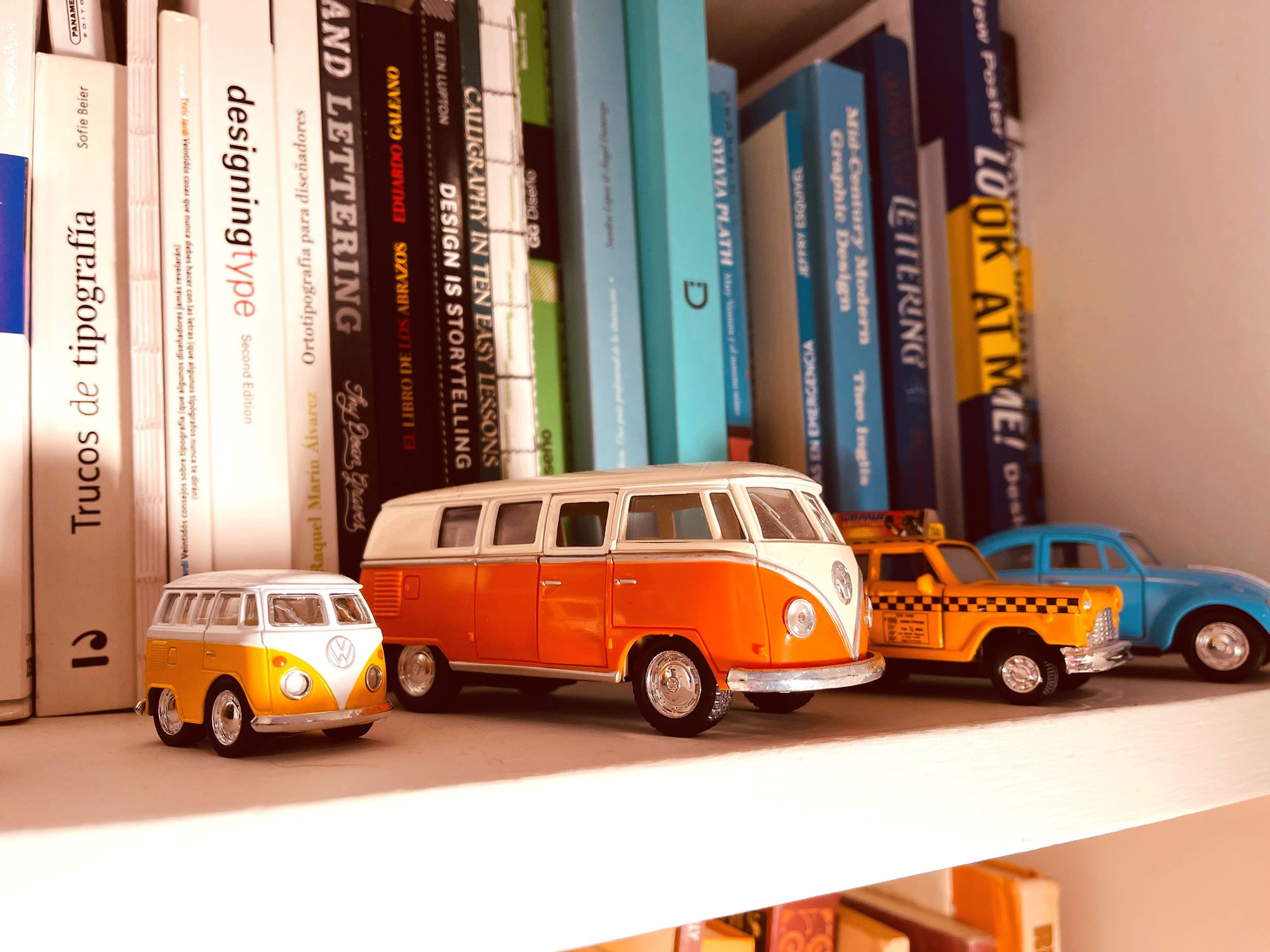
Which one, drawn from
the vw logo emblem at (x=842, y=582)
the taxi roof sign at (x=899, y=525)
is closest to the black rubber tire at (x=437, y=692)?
the vw logo emblem at (x=842, y=582)

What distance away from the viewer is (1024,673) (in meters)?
1.03

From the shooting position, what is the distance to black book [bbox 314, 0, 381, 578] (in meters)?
1.09

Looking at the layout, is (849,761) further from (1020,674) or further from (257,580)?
(257,580)

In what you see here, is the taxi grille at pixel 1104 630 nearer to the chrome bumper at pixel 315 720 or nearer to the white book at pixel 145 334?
the chrome bumper at pixel 315 720

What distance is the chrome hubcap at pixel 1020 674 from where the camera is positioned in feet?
3.34

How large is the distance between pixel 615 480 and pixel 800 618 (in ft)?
0.78

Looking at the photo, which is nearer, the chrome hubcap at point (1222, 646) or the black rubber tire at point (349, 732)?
the black rubber tire at point (349, 732)

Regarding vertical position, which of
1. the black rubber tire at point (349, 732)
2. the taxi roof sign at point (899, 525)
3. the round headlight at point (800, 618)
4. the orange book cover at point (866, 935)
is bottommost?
the orange book cover at point (866, 935)

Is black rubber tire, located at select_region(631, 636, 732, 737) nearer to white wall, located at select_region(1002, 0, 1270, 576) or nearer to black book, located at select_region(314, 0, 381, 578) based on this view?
black book, located at select_region(314, 0, 381, 578)

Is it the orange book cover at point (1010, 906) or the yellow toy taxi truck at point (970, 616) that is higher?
the yellow toy taxi truck at point (970, 616)

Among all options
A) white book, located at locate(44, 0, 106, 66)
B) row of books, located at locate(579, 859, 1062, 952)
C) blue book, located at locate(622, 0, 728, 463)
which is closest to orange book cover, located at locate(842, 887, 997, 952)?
row of books, located at locate(579, 859, 1062, 952)

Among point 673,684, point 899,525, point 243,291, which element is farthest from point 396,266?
point 899,525

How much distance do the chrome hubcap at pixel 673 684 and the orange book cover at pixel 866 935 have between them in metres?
0.48

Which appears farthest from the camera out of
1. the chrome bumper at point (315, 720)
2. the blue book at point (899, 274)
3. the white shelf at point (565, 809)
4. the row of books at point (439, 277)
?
the blue book at point (899, 274)
